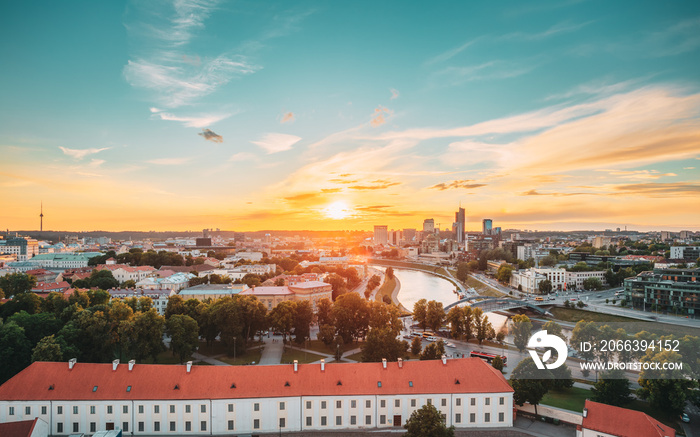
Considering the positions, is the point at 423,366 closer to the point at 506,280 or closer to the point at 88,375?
the point at 88,375

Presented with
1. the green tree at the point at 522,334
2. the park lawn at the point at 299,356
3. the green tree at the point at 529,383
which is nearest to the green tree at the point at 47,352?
the park lawn at the point at 299,356

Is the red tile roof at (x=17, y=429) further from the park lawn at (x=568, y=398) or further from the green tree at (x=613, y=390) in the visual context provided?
the green tree at (x=613, y=390)

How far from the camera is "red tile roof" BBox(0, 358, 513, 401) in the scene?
23625mm

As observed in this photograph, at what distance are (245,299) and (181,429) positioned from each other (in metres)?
18.8

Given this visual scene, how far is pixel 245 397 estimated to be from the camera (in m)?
23.8

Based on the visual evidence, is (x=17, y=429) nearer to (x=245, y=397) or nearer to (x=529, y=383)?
(x=245, y=397)

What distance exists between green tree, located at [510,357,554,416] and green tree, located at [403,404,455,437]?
8639 millimetres

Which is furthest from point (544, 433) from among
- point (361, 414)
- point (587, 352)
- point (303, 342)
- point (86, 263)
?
point (86, 263)

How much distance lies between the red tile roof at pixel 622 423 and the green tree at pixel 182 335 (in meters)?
28.2

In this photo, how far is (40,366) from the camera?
2455 cm

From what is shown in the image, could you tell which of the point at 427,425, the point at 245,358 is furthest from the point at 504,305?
the point at 427,425

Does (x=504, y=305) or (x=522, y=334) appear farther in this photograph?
(x=504, y=305)

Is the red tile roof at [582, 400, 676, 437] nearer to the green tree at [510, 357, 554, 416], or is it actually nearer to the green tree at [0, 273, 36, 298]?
the green tree at [510, 357, 554, 416]

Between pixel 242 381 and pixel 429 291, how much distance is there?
74.3 metres
